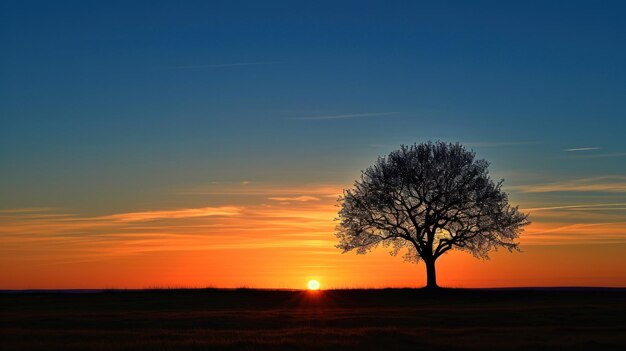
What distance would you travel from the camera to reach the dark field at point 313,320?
3691 cm

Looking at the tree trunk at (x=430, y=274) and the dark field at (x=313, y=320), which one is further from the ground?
the tree trunk at (x=430, y=274)

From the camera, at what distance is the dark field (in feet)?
121

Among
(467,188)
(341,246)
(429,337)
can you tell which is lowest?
(429,337)

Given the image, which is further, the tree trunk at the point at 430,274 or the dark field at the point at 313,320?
the tree trunk at the point at 430,274

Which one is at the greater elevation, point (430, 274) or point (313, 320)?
point (430, 274)

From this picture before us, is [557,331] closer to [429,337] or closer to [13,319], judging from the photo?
[429,337]

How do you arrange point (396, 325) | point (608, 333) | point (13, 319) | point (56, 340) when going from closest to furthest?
point (56, 340) → point (608, 333) → point (396, 325) → point (13, 319)

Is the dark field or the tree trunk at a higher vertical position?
the tree trunk

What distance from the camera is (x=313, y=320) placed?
49094mm

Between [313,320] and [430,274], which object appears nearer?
[313,320]

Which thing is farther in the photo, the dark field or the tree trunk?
the tree trunk

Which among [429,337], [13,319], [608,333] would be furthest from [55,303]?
[608,333]

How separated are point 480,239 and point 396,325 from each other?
3030cm

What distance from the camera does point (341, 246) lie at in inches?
2977
